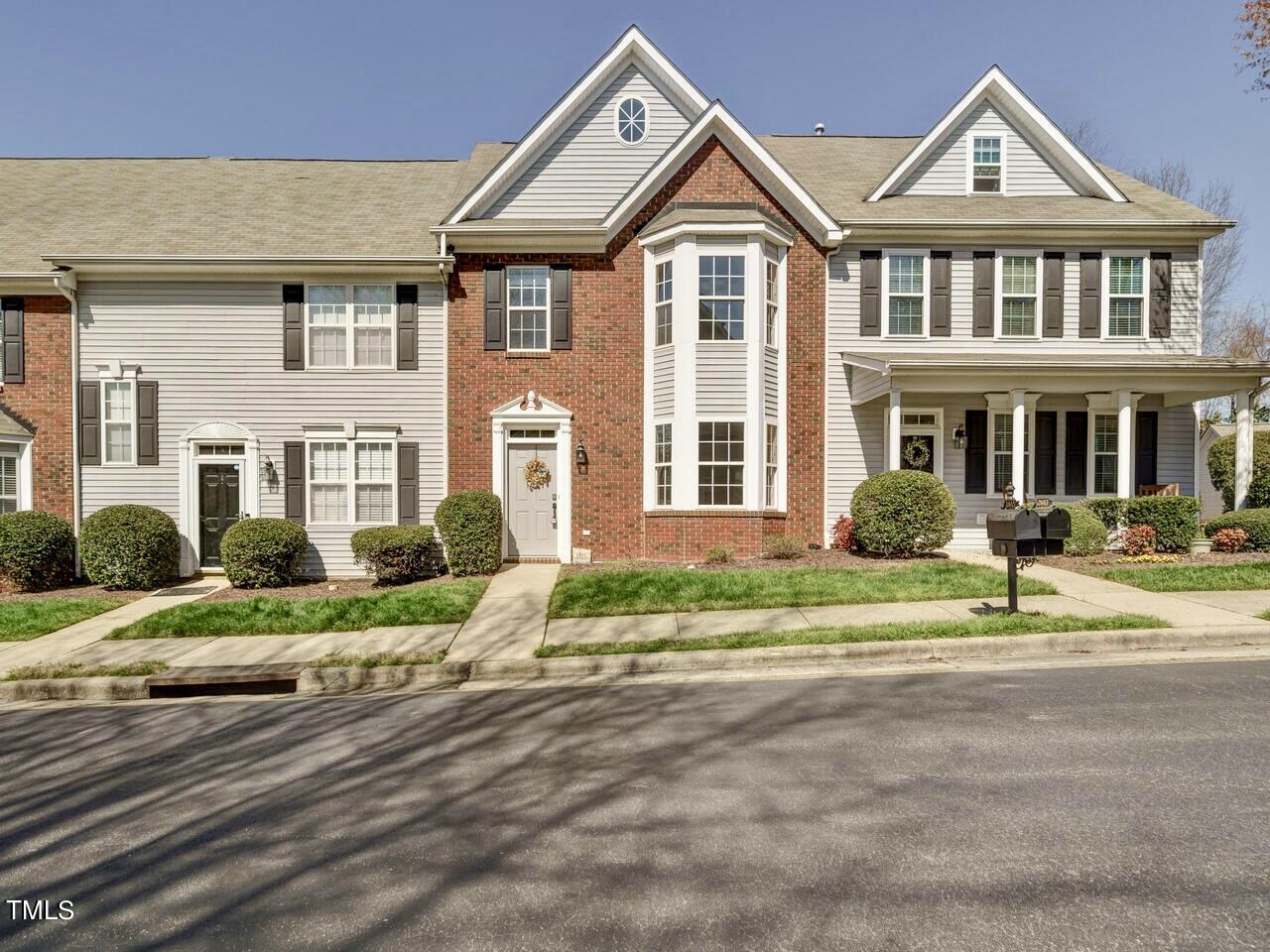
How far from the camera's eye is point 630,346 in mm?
14547

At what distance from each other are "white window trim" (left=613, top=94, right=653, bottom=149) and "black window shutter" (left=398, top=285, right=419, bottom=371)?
17.0 ft

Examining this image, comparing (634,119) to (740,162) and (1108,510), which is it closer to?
(740,162)

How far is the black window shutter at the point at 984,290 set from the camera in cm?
1508

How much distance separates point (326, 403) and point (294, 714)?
9221 millimetres

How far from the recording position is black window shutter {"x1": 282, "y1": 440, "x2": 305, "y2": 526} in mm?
14289

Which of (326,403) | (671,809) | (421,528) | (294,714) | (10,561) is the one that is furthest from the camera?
(326,403)

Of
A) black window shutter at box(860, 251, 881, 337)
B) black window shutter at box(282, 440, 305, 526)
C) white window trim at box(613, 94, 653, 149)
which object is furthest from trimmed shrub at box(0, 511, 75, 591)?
black window shutter at box(860, 251, 881, 337)

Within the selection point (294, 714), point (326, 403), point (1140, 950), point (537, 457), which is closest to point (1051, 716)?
point (1140, 950)

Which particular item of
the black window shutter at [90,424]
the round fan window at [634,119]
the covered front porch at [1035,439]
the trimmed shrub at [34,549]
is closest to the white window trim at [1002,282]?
the covered front porch at [1035,439]

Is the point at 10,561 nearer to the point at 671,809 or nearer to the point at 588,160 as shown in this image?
the point at 588,160

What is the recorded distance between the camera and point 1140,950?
2859 mm

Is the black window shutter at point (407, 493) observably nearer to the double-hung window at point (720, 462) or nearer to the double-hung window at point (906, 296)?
the double-hung window at point (720, 462)

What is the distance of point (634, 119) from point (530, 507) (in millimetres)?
8247

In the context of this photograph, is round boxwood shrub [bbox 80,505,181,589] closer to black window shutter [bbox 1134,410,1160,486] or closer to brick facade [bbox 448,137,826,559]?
brick facade [bbox 448,137,826,559]
